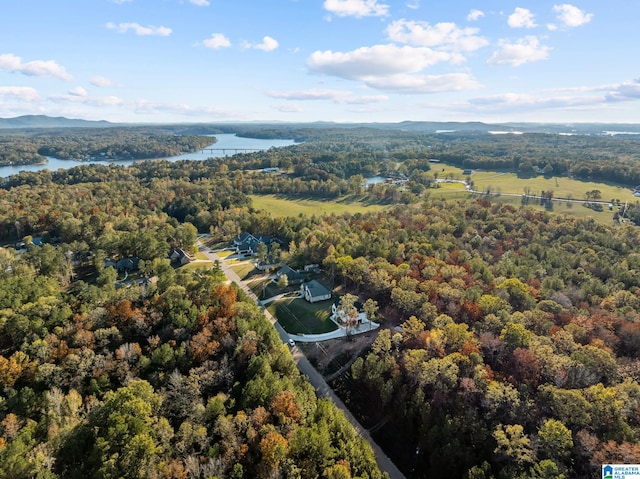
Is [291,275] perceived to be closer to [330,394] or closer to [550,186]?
[330,394]

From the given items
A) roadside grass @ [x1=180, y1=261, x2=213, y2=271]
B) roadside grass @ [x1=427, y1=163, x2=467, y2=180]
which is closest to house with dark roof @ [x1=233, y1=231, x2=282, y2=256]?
roadside grass @ [x1=180, y1=261, x2=213, y2=271]

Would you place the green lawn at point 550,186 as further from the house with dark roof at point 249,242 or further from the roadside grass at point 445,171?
the house with dark roof at point 249,242

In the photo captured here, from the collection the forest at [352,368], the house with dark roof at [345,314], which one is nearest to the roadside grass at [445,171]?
the forest at [352,368]

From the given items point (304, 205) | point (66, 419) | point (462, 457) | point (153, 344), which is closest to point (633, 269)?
point (462, 457)

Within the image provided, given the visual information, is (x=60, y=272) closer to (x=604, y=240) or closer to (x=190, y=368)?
(x=190, y=368)

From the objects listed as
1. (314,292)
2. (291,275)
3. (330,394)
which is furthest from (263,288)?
(330,394)

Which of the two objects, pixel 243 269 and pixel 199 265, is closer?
pixel 243 269
